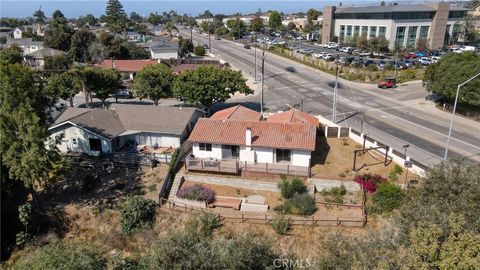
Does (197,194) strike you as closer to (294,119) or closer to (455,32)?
(294,119)

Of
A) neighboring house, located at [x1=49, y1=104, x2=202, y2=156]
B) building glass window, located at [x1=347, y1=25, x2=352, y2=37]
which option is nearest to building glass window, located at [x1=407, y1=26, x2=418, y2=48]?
building glass window, located at [x1=347, y1=25, x2=352, y2=37]

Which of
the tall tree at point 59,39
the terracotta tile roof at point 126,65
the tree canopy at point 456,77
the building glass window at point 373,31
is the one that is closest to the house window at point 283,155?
the tree canopy at point 456,77

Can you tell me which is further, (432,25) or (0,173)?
(432,25)

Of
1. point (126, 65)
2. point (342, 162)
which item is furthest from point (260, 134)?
point (126, 65)

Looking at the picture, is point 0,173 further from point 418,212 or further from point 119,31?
point 119,31

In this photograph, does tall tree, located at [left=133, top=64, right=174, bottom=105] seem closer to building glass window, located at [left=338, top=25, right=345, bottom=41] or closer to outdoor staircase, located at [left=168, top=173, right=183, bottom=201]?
outdoor staircase, located at [left=168, top=173, right=183, bottom=201]

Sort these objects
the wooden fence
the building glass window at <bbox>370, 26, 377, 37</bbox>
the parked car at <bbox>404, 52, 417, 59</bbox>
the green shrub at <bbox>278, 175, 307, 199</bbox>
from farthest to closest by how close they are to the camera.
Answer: the building glass window at <bbox>370, 26, 377, 37</bbox> → the parked car at <bbox>404, 52, 417, 59</bbox> → the green shrub at <bbox>278, 175, 307, 199</bbox> → the wooden fence

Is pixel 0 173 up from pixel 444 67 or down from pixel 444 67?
down

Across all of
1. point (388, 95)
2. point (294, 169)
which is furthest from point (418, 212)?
point (388, 95)
